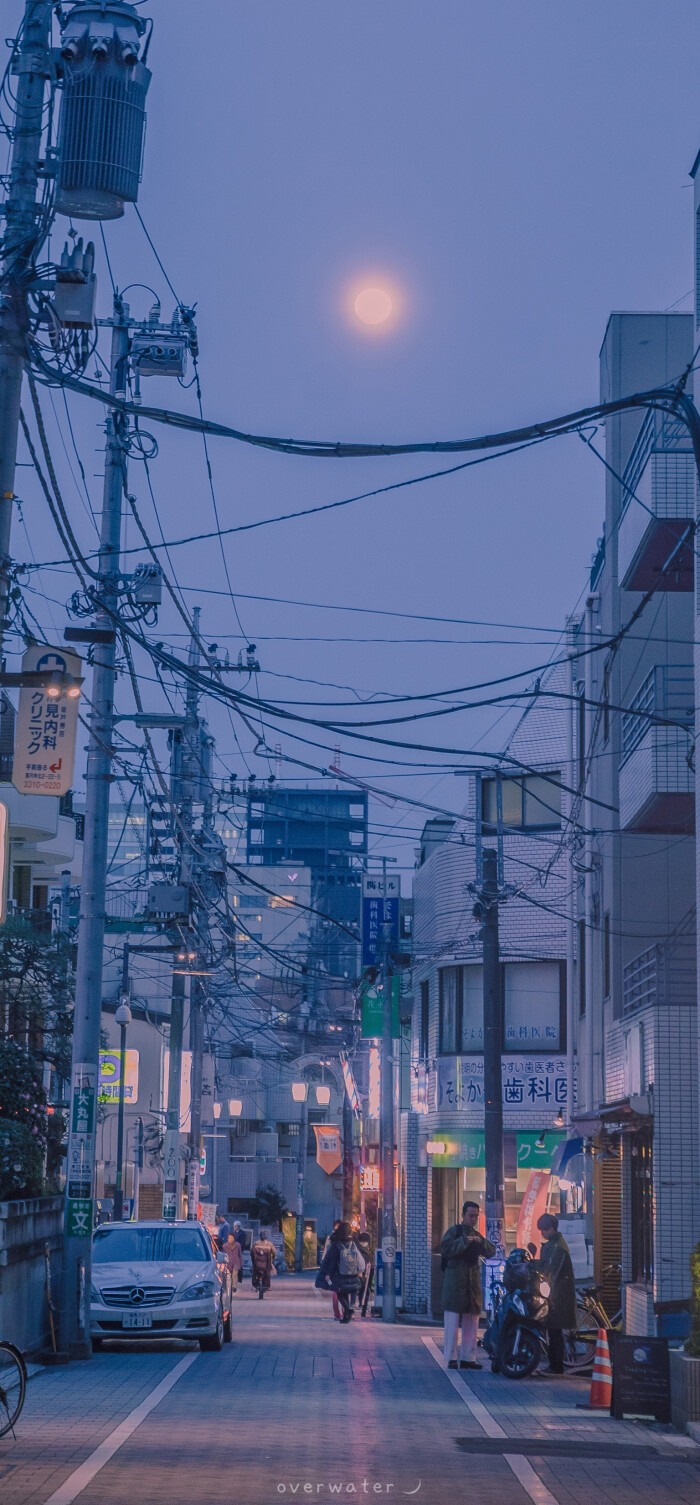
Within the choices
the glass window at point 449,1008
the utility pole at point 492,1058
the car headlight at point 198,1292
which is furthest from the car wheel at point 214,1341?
the glass window at point 449,1008

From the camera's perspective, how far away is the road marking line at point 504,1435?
34.6 feet

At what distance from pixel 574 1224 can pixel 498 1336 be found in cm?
656

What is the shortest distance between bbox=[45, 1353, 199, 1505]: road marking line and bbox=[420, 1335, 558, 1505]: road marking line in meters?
2.69

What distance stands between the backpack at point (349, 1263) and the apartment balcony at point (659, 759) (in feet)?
34.7

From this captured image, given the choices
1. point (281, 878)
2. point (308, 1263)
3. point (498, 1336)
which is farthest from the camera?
point (281, 878)

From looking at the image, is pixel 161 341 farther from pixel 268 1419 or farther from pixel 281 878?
pixel 281 878

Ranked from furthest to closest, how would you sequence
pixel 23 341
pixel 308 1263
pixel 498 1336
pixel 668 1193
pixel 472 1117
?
1. pixel 308 1263
2. pixel 472 1117
3. pixel 668 1193
4. pixel 498 1336
5. pixel 23 341

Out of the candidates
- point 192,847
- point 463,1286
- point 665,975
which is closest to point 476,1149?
point 192,847

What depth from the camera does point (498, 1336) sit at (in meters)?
18.8

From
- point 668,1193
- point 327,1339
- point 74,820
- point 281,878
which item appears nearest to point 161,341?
point 668,1193

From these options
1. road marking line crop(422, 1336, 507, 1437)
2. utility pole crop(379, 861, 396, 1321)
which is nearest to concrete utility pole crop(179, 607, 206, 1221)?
utility pole crop(379, 861, 396, 1321)

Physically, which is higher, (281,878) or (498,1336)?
(281,878)

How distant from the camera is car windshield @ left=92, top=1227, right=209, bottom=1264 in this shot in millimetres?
21250

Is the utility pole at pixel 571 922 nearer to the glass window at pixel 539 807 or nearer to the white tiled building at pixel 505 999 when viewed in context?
the white tiled building at pixel 505 999
